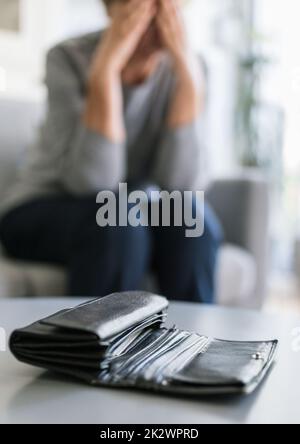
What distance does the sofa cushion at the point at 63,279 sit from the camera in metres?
1.34

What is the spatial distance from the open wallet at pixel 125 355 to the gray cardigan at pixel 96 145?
0.87 m

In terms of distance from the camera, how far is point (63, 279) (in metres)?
1.39

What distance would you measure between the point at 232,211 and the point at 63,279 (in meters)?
0.63

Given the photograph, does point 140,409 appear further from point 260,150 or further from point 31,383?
point 260,150

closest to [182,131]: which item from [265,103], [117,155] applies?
[117,155]

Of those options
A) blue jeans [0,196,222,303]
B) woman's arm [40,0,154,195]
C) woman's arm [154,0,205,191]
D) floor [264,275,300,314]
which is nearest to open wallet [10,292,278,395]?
blue jeans [0,196,222,303]

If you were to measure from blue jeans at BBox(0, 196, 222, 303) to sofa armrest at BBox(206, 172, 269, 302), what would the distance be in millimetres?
348

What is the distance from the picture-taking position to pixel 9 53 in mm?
2236

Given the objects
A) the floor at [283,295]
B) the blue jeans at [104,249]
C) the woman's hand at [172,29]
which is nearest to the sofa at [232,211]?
the blue jeans at [104,249]

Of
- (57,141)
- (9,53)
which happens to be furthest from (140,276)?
(9,53)

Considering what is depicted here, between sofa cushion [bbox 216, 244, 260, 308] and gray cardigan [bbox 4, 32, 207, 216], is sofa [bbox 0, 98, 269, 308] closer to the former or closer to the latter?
sofa cushion [bbox 216, 244, 260, 308]

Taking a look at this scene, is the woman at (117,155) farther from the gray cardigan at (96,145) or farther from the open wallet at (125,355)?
the open wallet at (125,355)

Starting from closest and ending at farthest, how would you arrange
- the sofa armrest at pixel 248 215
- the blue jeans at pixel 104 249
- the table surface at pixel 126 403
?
the table surface at pixel 126 403 < the blue jeans at pixel 104 249 < the sofa armrest at pixel 248 215

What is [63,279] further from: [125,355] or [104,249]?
[125,355]
